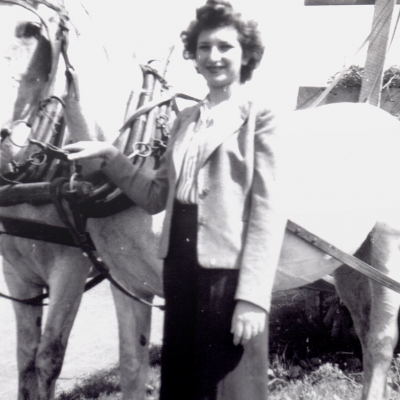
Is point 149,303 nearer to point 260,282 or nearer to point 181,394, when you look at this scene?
point 181,394

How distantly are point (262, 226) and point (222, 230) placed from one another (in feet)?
0.37

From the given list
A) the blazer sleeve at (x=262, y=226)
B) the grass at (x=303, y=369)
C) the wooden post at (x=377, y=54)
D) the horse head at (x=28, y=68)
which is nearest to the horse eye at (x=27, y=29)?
the horse head at (x=28, y=68)

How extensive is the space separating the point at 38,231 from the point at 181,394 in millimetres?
962

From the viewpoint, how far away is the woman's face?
172 cm

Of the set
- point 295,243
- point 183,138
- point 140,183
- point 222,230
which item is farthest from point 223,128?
point 295,243

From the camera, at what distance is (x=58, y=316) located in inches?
98.1

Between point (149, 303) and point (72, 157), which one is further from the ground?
point (72, 157)

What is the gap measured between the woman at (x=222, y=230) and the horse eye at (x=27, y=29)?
658mm

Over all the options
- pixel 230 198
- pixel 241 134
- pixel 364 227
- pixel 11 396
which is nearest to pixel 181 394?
pixel 230 198

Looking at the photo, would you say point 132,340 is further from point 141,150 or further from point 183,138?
point 183,138

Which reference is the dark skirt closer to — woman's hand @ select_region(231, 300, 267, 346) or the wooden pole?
woman's hand @ select_region(231, 300, 267, 346)

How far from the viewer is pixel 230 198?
164cm

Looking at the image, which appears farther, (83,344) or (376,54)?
(83,344)

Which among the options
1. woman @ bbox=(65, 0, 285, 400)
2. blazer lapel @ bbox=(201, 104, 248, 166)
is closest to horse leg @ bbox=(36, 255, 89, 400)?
woman @ bbox=(65, 0, 285, 400)
